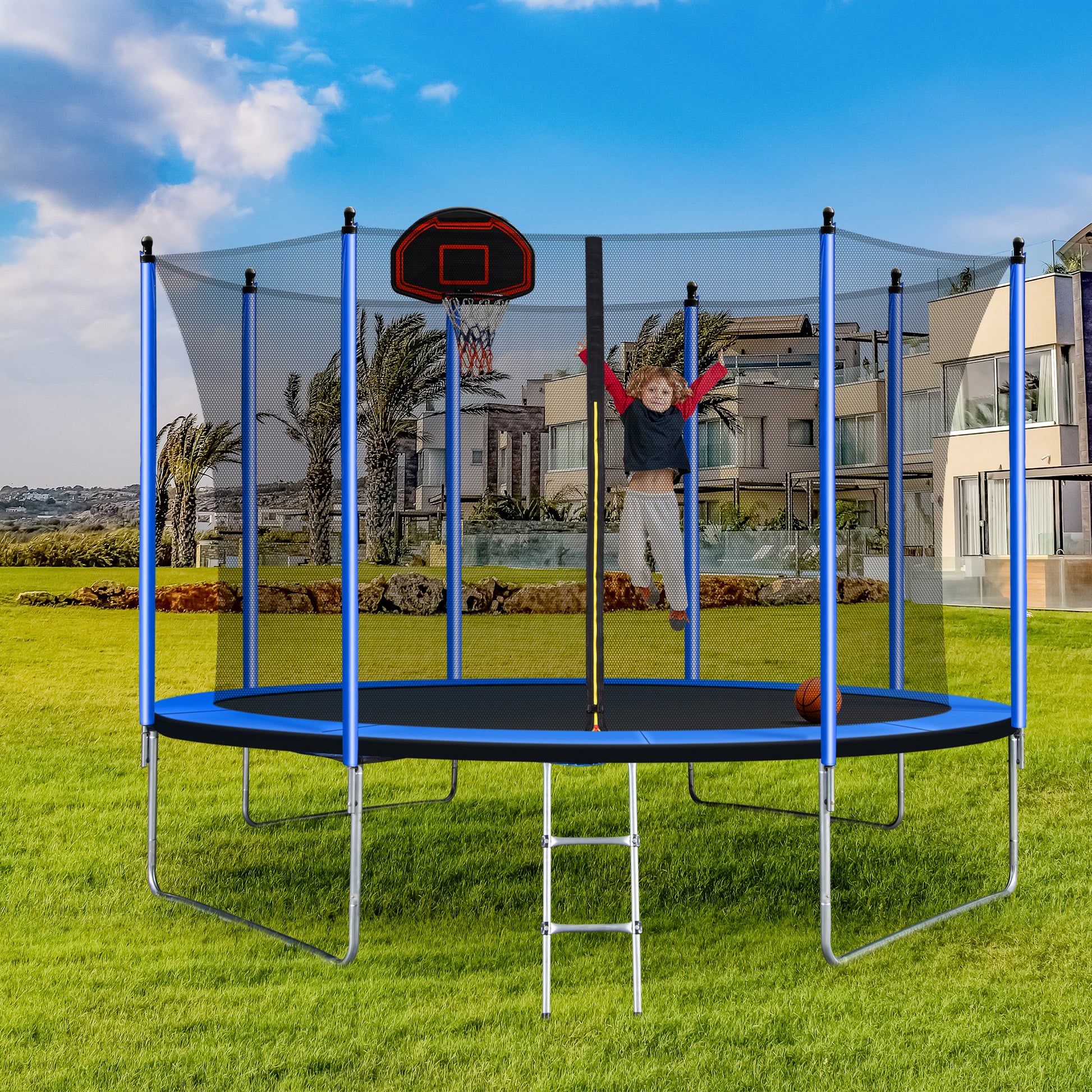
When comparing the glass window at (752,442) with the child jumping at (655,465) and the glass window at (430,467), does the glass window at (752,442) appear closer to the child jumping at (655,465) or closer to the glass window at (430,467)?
the child jumping at (655,465)

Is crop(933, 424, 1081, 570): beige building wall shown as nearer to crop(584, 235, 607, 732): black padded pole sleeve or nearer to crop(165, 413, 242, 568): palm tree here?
crop(165, 413, 242, 568): palm tree

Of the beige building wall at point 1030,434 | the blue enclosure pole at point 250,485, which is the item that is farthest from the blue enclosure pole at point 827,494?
the beige building wall at point 1030,434

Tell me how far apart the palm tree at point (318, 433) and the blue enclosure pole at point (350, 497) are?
132 centimetres

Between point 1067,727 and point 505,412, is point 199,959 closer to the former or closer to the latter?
point 505,412

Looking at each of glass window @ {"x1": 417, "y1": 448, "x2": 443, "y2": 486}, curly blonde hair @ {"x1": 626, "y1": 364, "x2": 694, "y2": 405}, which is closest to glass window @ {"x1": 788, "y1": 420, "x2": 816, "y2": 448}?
curly blonde hair @ {"x1": 626, "y1": 364, "x2": 694, "y2": 405}

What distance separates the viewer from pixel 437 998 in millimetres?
3066

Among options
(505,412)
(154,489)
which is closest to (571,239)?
(505,412)

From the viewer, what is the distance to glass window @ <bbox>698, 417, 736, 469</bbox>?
4.82 meters

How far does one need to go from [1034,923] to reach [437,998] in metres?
1.95

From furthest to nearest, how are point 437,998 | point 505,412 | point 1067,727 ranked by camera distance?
1. point 1067,727
2. point 505,412
3. point 437,998

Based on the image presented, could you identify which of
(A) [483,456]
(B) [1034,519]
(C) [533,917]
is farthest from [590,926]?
(B) [1034,519]

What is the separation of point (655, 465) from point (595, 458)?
160cm

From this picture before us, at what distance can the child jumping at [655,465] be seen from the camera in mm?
4527

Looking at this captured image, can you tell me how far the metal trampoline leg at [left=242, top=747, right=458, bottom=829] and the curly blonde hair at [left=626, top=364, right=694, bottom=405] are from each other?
156 cm
